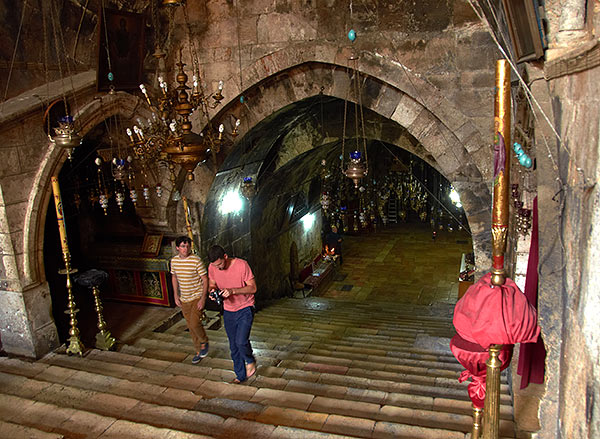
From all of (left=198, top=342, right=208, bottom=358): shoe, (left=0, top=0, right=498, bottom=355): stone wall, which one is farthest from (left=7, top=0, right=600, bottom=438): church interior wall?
(left=198, top=342, right=208, bottom=358): shoe

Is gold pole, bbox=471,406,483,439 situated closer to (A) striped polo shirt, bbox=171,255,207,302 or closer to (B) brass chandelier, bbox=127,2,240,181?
(A) striped polo shirt, bbox=171,255,207,302

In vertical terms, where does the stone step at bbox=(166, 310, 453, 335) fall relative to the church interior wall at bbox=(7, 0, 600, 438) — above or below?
below

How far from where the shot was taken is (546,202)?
2814mm

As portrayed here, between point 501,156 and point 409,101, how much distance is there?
4019 millimetres

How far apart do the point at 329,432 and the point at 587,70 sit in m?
2.85

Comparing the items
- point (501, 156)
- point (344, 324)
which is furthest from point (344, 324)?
point (501, 156)

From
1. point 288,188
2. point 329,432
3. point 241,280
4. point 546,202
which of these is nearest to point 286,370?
point 241,280

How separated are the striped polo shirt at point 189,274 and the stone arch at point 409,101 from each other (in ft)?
8.61

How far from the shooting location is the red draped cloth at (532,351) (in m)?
3.48

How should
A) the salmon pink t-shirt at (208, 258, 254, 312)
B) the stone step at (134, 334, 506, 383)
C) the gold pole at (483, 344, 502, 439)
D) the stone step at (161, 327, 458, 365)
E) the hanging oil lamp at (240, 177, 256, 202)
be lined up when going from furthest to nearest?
the hanging oil lamp at (240, 177, 256, 202) < the stone step at (161, 327, 458, 365) < the stone step at (134, 334, 506, 383) < the salmon pink t-shirt at (208, 258, 254, 312) < the gold pole at (483, 344, 502, 439)

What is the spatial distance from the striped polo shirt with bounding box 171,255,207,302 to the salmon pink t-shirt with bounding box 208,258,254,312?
520 mm

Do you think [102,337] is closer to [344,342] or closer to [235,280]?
[235,280]

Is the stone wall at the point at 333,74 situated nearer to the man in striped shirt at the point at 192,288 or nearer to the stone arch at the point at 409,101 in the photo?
the stone arch at the point at 409,101

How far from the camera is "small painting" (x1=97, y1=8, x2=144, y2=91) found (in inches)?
231
